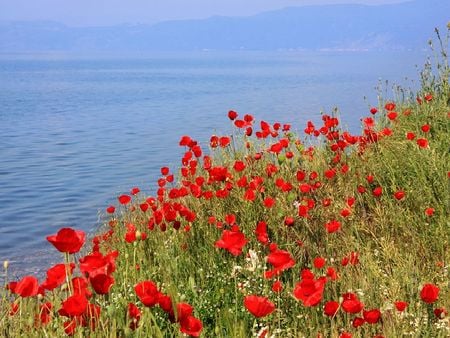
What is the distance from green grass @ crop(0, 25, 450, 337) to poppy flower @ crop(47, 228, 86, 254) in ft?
0.50

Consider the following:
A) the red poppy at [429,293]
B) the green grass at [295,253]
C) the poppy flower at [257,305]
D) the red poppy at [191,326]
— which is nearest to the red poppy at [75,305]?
the green grass at [295,253]

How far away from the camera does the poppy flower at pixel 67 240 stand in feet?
8.64

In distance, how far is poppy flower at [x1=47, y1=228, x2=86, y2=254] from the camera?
2635mm

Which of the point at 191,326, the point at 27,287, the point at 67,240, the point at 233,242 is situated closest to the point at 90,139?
the point at 233,242

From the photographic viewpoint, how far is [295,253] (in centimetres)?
546

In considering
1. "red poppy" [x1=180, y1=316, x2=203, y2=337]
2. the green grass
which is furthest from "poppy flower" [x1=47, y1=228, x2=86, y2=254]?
"red poppy" [x1=180, y1=316, x2=203, y2=337]

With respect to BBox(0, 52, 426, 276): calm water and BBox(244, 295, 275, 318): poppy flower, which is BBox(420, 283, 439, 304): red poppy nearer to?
BBox(244, 295, 275, 318): poppy flower

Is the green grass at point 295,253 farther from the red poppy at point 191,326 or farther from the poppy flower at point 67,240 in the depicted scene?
the poppy flower at point 67,240

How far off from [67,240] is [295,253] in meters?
3.12

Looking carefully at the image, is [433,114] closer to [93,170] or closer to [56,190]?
[56,190]

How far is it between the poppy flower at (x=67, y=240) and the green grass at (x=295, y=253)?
15cm

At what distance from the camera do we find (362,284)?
4184 mm

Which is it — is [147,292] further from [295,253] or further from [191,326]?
[295,253]

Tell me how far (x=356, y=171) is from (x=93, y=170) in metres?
11.8
